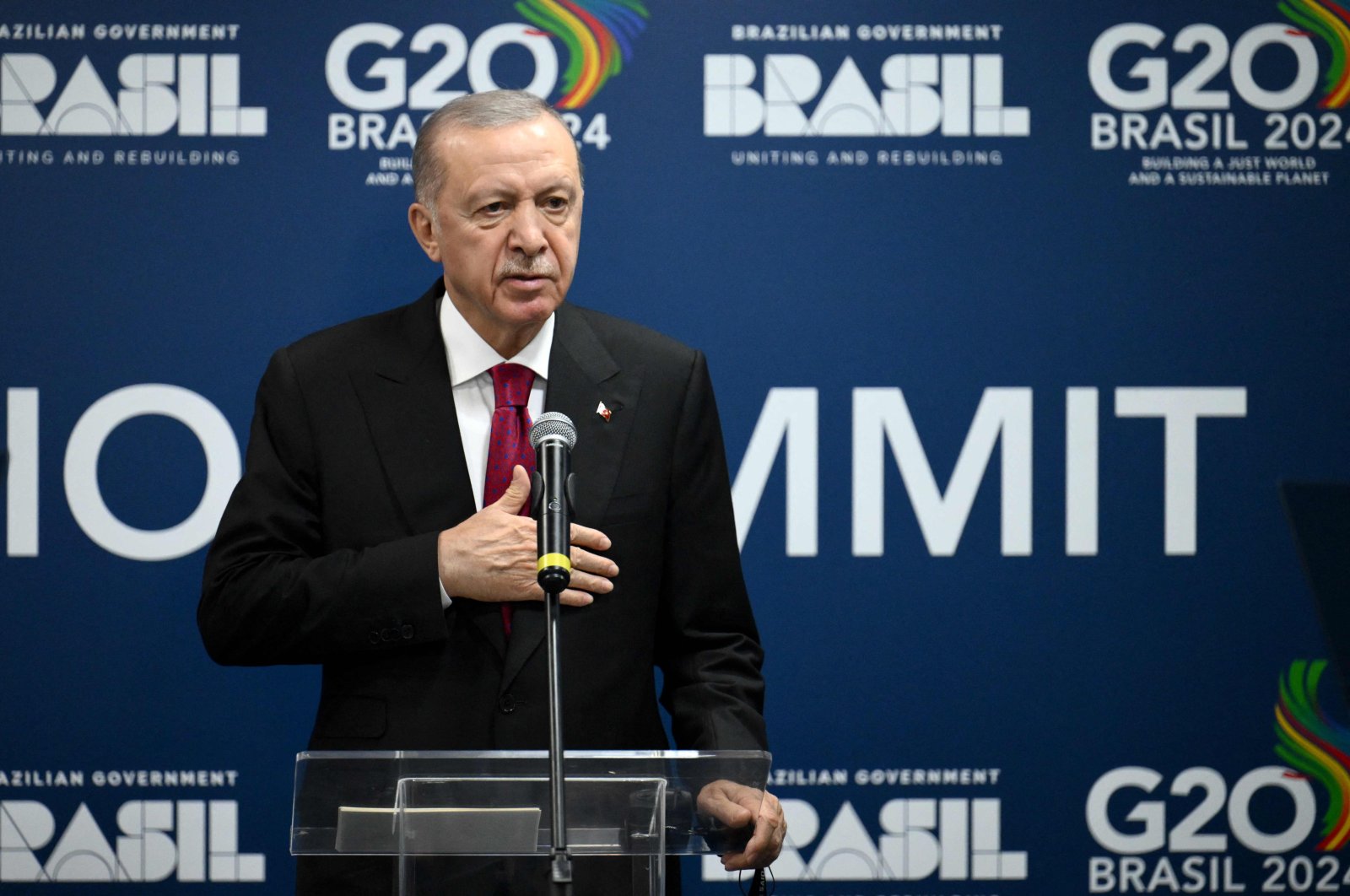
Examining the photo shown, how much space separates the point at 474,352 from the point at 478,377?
4 centimetres

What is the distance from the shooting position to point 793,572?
3.12 metres

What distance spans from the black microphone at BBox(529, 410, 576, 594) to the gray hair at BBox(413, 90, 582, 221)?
2.09 ft

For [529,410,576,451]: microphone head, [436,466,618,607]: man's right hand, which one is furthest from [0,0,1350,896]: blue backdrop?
[529,410,576,451]: microphone head

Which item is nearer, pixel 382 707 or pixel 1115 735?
pixel 382 707

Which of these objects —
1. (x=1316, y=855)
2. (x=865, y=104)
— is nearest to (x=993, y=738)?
(x=1316, y=855)

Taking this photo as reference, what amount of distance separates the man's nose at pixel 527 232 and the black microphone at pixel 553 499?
18.9 inches

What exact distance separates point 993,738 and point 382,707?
1612 mm

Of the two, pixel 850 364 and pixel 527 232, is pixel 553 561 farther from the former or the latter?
pixel 850 364

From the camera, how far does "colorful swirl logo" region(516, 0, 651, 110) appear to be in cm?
305

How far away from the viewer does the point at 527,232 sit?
202 centimetres

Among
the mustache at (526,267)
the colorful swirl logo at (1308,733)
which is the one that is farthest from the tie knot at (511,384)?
the colorful swirl logo at (1308,733)

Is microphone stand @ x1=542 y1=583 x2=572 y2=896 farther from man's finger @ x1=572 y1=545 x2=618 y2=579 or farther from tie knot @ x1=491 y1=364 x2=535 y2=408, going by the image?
tie knot @ x1=491 y1=364 x2=535 y2=408

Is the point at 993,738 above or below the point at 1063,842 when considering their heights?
above

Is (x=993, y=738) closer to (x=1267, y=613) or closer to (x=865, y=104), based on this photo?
(x=1267, y=613)
